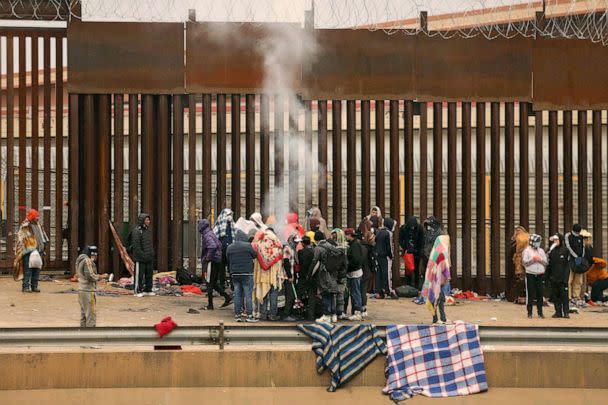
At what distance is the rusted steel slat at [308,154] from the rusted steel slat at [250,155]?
0.91 m

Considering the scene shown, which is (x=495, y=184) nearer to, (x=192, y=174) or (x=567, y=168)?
(x=567, y=168)

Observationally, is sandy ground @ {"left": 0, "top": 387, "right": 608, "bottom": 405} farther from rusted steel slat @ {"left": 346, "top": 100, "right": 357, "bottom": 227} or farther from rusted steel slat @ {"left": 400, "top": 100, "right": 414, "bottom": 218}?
rusted steel slat @ {"left": 346, "top": 100, "right": 357, "bottom": 227}

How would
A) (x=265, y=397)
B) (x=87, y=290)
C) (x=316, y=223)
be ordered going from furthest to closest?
(x=316, y=223) < (x=87, y=290) < (x=265, y=397)

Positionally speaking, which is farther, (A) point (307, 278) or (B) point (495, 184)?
(B) point (495, 184)

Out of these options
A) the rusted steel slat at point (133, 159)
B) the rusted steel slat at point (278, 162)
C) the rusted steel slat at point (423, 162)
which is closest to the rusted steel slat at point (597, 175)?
the rusted steel slat at point (423, 162)

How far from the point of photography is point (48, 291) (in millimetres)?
19359

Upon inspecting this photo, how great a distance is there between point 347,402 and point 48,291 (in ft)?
26.2

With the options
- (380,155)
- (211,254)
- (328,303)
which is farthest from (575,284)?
(211,254)

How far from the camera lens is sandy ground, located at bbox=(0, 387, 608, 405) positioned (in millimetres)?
Answer: 12727

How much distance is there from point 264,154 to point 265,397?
8715 mm

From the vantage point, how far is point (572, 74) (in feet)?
69.3

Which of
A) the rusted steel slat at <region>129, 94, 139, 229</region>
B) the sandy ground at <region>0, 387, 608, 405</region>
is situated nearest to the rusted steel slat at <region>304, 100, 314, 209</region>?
the rusted steel slat at <region>129, 94, 139, 229</region>

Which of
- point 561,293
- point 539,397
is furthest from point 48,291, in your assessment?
point 539,397

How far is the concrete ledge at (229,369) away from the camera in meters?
12.8
